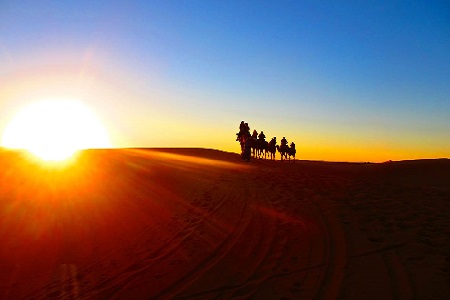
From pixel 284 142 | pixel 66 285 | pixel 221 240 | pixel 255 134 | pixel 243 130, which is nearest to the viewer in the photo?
pixel 66 285

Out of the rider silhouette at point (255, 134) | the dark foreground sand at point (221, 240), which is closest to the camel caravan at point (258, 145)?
the rider silhouette at point (255, 134)

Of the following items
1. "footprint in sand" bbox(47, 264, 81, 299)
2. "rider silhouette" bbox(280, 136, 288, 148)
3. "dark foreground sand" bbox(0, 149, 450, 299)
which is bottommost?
"footprint in sand" bbox(47, 264, 81, 299)

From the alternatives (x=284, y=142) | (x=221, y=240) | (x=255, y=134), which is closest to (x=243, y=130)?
(x=255, y=134)

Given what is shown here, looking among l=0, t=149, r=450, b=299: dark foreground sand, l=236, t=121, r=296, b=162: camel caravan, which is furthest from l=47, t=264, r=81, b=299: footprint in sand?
l=236, t=121, r=296, b=162: camel caravan

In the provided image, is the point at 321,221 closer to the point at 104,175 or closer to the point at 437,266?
the point at 437,266

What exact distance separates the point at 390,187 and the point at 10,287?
15.1 metres

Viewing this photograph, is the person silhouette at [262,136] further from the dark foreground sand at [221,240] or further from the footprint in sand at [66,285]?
the footprint in sand at [66,285]

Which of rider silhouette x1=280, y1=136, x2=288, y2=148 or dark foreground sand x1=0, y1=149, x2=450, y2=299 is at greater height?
rider silhouette x1=280, y1=136, x2=288, y2=148

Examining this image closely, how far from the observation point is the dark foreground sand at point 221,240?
7637 millimetres

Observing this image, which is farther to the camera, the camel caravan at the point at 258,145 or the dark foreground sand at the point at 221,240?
the camel caravan at the point at 258,145

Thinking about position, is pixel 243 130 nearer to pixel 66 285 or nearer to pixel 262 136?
pixel 262 136

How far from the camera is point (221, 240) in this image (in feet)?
34.0

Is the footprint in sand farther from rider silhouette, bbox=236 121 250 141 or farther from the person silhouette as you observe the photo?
the person silhouette

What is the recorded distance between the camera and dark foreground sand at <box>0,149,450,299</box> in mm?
7637
